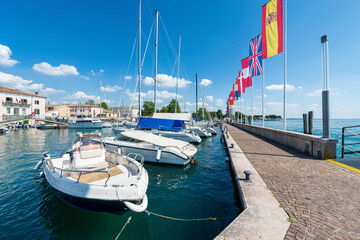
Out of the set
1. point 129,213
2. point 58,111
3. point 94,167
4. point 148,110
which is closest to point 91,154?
point 94,167

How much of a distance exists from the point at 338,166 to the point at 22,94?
62789mm

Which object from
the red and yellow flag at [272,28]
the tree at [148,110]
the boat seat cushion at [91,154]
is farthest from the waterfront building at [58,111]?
the red and yellow flag at [272,28]

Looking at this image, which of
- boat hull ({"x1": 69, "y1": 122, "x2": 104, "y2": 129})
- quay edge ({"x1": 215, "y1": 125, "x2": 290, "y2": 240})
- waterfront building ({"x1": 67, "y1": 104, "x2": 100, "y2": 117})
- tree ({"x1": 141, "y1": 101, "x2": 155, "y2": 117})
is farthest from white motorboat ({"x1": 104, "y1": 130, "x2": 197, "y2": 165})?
waterfront building ({"x1": 67, "y1": 104, "x2": 100, "y2": 117})

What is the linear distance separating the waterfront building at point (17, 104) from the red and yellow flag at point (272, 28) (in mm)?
52394

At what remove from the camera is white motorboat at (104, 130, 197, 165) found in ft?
33.5

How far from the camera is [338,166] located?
683 centimetres

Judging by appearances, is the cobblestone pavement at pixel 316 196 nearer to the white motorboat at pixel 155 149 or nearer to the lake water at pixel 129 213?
the lake water at pixel 129 213

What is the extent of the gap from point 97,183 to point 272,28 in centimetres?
1644

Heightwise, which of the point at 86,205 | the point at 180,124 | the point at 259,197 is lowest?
the point at 86,205

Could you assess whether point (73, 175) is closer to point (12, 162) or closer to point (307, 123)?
point (12, 162)

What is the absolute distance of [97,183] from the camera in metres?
4.86

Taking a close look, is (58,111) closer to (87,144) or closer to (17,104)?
(17,104)

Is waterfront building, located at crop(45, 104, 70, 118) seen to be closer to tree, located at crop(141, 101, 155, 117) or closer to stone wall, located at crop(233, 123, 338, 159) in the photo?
tree, located at crop(141, 101, 155, 117)

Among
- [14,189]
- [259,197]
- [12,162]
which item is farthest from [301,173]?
[12,162]
